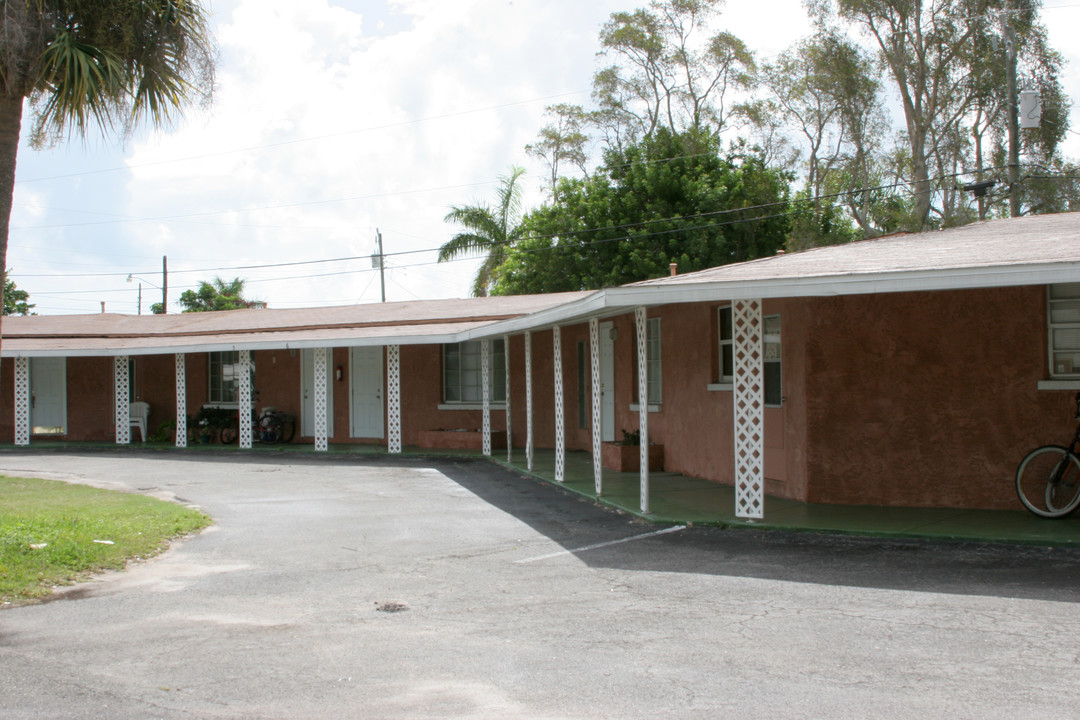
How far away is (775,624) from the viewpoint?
18.5 feet

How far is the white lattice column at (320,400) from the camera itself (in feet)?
62.8

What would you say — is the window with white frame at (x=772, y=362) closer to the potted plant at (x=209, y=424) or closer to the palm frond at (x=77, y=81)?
the palm frond at (x=77, y=81)

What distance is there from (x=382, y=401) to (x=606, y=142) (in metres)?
18.2

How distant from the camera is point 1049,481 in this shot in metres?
8.96

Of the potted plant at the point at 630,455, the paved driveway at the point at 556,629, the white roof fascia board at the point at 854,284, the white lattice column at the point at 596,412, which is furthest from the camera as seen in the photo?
the potted plant at the point at 630,455

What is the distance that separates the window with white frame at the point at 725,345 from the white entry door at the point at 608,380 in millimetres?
4136

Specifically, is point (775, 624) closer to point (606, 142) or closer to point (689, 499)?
point (689, 499)

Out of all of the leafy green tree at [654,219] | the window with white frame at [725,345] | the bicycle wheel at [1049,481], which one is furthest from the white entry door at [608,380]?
the leafy green tree at [654,219]

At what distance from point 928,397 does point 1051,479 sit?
4.75ft

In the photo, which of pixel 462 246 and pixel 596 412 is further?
pixel 462 246

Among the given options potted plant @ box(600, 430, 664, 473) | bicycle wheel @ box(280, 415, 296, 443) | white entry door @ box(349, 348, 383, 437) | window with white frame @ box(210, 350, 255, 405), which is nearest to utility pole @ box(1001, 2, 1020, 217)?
potted plant @ box(600, 430, 664, 473)

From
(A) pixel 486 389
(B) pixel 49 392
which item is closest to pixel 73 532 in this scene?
(A) pixel 486 389

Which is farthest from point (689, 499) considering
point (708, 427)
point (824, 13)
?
point (824, 13)

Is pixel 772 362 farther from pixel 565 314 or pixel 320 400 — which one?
pixel 320 400
